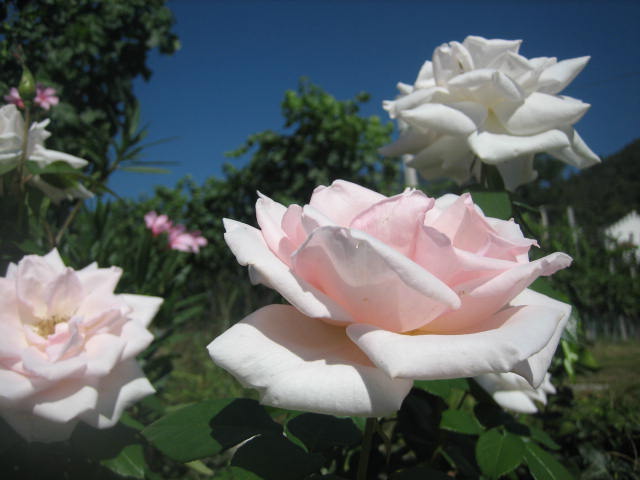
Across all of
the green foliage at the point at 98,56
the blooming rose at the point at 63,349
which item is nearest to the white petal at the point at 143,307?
the blooming rose at the point at 63,349

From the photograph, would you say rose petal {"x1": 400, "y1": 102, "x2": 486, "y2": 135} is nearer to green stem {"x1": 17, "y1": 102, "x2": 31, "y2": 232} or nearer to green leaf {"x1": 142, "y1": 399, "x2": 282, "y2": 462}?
green leaf {"x1": 142, "y1": 399, "x2": 282, "y2": 462}

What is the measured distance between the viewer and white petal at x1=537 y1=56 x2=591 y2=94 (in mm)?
806

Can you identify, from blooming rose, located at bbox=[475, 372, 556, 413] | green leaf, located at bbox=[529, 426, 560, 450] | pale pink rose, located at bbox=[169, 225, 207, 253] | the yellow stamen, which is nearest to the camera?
the yellow stamen

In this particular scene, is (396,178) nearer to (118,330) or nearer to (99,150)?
(99,150)

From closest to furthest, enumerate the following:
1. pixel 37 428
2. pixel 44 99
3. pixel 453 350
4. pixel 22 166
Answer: pixel 453 350 → pixel 37 428 → pixel 22 166 → pixel 44 99

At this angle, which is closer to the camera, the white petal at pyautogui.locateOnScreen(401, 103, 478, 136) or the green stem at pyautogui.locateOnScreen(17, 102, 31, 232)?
the white petal at pyautogui.locateOnScreen(401, 103, 478, 136)

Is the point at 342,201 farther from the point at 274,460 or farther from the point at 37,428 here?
the point at 37,428

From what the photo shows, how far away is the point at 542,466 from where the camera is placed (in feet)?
2.22

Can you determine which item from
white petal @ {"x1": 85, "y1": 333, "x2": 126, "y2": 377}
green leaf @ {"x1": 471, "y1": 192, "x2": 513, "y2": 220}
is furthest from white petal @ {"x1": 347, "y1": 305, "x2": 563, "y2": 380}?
white petal @ {"x1": 85, "y1": 333, "x2": 126, "y2": 377}

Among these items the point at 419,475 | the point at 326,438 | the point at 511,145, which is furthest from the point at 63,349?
the point at 511,145

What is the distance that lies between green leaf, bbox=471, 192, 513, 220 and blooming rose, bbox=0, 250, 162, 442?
53cm

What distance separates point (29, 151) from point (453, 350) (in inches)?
40.6

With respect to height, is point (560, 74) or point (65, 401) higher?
point (560, 74)

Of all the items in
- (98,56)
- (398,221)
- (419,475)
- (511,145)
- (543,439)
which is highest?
(98,56)
